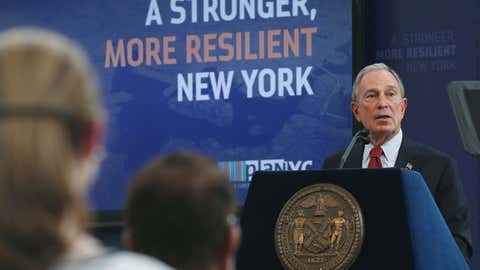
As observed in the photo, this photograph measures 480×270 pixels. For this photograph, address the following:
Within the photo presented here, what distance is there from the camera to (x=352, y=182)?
3297 mm

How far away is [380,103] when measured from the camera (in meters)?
4.65

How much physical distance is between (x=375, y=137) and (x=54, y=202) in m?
3.58

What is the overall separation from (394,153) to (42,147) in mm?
3476

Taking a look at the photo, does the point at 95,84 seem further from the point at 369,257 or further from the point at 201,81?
the point at 201,81

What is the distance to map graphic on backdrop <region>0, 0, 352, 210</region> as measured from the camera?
6551 millimetres

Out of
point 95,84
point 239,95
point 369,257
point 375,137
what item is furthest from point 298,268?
point 239,95

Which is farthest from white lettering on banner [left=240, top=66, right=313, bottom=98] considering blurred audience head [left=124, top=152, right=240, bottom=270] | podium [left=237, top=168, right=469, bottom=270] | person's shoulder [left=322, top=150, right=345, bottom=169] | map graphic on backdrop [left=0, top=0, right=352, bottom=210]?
blurred audience head [left=124, top=152, right=240, bottom=270]

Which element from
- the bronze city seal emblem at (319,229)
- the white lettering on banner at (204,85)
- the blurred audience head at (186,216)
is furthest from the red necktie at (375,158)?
the blurred audience head at (186,216)

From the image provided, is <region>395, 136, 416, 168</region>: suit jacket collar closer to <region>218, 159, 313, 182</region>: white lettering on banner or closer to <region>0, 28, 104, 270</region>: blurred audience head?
<region>218, 159, 313, 182</region>: white lettering on banner

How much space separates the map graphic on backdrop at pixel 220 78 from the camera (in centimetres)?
655

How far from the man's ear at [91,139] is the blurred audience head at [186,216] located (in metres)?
0.38

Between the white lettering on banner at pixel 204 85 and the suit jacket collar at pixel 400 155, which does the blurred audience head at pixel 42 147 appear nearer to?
the suit jacket collar at pixel 400 155

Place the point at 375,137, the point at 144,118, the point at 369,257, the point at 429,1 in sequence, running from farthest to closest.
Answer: the point at 144,118 < the point at 429,1 < the point at 375,137 < the point at 369,257

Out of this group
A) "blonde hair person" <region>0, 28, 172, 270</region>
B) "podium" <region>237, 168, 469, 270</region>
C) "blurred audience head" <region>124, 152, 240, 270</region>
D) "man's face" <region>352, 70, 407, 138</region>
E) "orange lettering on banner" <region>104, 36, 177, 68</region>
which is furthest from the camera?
"orange lettering on banner" <region>104, 36, 177, 68</region>
